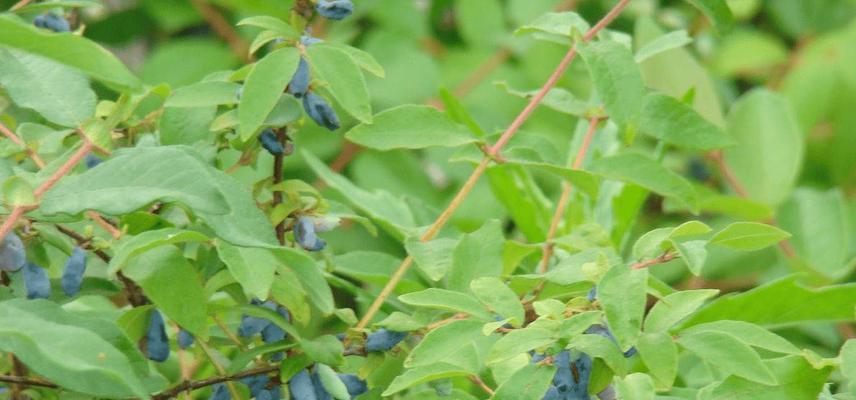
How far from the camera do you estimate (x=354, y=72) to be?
0.73 metres

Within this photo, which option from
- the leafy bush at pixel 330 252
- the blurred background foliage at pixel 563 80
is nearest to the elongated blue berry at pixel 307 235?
the leafy bush at pixel 330 252

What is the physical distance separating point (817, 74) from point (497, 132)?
1.52 metres

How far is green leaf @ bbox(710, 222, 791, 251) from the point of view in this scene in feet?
2.31

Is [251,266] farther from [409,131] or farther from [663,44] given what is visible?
[663,44]

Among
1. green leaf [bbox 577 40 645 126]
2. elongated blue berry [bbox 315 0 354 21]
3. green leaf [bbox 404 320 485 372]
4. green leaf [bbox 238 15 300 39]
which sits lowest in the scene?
green leaf [bbox 404 320 485 372]

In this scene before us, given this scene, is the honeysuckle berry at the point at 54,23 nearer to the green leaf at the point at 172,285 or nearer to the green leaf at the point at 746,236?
the green leaf at the point at 172,285

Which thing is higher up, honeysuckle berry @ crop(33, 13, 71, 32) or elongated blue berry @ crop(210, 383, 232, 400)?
honeysuckle berry @ crop(33, 13, 71, 32)

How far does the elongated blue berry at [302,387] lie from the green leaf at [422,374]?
0.06m

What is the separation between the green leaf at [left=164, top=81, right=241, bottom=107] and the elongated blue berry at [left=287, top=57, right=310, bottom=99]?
4cm

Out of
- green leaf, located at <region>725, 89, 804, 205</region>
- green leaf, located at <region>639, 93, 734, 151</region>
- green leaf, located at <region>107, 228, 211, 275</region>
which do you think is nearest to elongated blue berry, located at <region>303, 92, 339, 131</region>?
green leaf, located at <region>107, 228, 211, 275</region>

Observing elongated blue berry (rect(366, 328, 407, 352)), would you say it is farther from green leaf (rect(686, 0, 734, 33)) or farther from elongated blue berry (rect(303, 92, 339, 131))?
green leaf (rect(686, 0, 734, 33))

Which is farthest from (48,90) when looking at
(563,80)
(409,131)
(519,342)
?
(563,80)

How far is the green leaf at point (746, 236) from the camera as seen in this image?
704mm

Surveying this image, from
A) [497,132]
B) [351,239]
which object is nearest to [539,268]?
[497,132]
